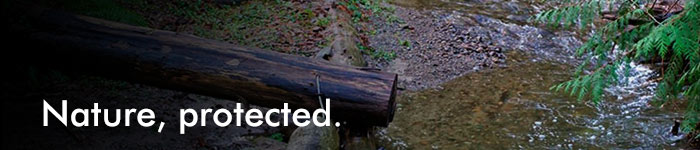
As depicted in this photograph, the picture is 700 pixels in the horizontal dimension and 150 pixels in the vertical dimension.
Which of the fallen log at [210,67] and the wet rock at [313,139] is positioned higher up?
the fallen log at [210,67]

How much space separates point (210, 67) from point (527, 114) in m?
4.10

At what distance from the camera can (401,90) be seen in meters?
7.77

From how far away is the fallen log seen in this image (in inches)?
175

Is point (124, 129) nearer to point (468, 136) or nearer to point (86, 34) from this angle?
point (86, 34)

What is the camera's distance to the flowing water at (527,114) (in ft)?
20.4

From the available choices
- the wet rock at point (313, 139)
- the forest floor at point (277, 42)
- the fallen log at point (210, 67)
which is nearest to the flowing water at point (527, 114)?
the forest floor at point (277, 42)

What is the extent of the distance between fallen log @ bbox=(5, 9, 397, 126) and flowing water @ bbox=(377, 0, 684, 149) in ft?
5.65

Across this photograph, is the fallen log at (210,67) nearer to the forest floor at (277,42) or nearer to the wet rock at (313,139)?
the wet rock at (313,139)

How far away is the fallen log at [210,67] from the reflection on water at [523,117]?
1718 mm

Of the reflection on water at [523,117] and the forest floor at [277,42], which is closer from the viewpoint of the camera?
the forest floor at [277,42]

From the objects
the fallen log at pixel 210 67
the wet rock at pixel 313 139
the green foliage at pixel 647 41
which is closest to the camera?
the green foliage at pixel 647 41

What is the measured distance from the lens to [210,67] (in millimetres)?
4566

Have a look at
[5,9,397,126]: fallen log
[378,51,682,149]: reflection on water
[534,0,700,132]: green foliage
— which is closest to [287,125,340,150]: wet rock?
[5,9,397,126]: fallen log

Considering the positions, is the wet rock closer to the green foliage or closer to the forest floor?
the forest floor
